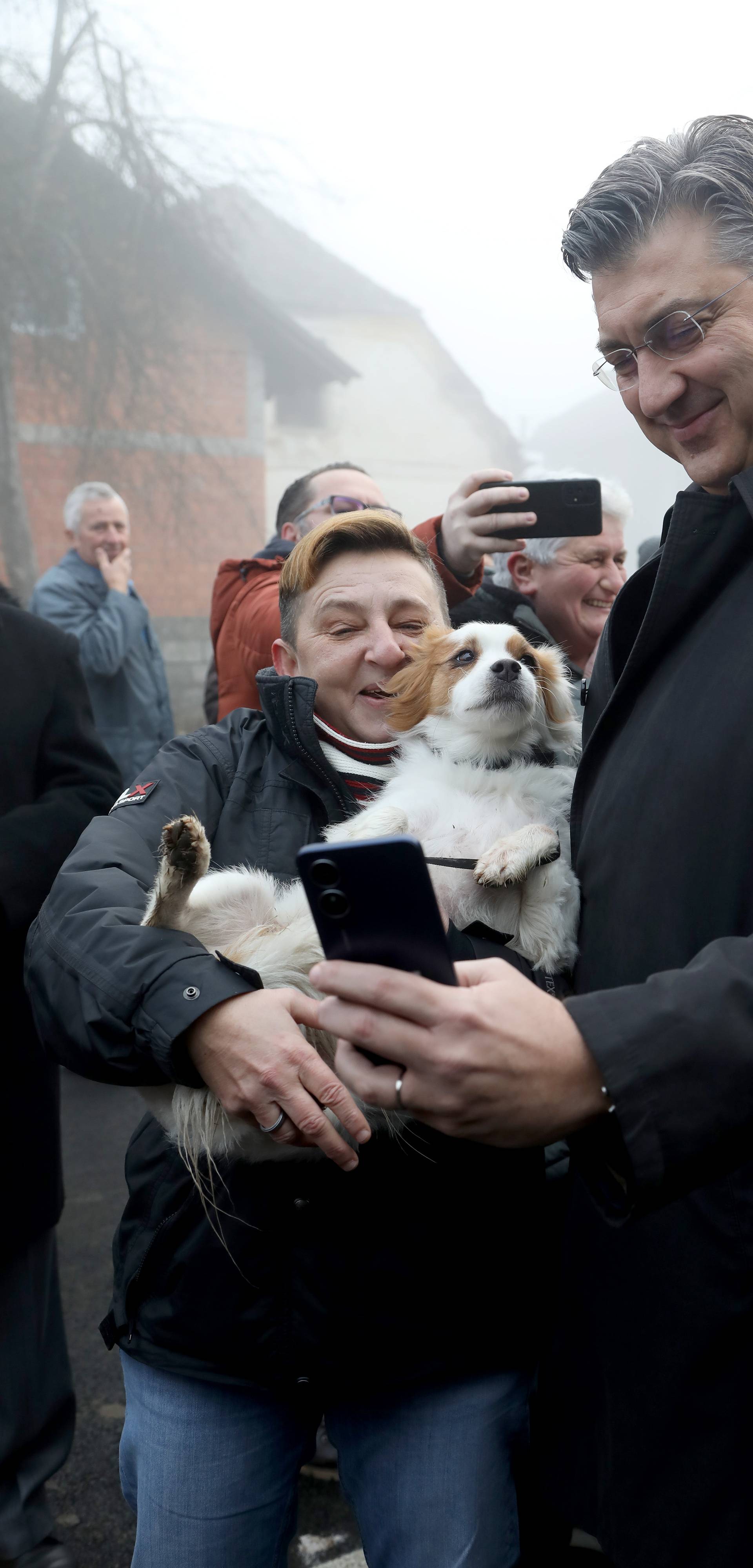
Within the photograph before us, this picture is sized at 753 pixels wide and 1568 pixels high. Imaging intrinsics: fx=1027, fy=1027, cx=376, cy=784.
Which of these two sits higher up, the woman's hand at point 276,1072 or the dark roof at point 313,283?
the dark roof at point 313,283

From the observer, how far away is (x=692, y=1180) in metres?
1.05

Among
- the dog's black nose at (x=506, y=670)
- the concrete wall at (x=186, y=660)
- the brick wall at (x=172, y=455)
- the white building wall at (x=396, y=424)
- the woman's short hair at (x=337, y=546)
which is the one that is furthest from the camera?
the white building wall at (x=396, y=424)

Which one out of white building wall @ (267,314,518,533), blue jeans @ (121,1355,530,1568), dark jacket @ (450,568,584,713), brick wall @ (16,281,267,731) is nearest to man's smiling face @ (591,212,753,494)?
dark jacket @ (450,568,584,713)

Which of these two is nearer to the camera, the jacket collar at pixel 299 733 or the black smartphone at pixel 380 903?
the black smartphone at pixel 380 903

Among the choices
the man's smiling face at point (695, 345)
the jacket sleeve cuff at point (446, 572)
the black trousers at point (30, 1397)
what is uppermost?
the man's smiling face at point (695, 345)

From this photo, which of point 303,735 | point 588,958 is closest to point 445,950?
point 588,958

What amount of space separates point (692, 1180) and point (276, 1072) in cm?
53

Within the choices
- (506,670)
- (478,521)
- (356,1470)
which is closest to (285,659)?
(506,670)

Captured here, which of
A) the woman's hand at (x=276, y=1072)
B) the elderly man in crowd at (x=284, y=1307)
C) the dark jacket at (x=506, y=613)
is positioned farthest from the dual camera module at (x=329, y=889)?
the dark jacket at (x=506, y=613)

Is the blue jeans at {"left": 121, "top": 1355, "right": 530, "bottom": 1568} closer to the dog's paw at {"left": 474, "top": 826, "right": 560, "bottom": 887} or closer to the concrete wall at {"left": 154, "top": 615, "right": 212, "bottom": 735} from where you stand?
the dog's paw at {"left": 474, "top": 826, "right": 560, "bottom": 887}

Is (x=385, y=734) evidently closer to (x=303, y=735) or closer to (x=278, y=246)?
(x=303, y=735)

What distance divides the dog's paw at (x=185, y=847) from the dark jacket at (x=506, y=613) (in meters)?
1.24

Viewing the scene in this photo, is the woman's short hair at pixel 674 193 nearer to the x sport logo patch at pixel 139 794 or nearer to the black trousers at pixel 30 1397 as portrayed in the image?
the x sport logo patch at pixel 139 794

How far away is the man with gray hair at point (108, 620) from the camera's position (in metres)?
5.87
